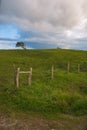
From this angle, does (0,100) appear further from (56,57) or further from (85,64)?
(56,57)

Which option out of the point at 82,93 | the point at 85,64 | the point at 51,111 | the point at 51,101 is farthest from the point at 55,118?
the point at 85,64

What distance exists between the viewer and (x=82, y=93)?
3253 cm

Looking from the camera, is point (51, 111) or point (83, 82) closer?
point (51, 111)

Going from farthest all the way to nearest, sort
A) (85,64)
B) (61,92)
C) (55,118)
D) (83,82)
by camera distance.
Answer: (85,64) < (83,82) < (61,92) < (55,118)

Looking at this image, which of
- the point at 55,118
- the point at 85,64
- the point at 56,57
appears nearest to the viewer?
the point at 55,118

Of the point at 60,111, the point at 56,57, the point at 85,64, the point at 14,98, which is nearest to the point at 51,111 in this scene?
the point at 60,111

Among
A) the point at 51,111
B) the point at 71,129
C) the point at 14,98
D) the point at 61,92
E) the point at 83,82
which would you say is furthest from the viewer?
the point at 83,82

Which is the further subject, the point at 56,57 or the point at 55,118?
the point at 56,57

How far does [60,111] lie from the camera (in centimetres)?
2608

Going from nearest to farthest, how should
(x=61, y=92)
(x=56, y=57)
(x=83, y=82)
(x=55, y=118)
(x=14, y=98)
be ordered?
(x=55, y=118) < (x=14, y=98) < (x=61, y=92) < (x=83, y=82) < (x=56, y=57)

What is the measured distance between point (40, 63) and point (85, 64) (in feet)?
28.8

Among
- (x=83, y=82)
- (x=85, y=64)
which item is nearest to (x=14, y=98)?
(x=83, y=82)

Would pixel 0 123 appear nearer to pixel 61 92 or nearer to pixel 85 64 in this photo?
pixel 61 92

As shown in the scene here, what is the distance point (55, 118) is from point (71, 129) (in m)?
2.48
